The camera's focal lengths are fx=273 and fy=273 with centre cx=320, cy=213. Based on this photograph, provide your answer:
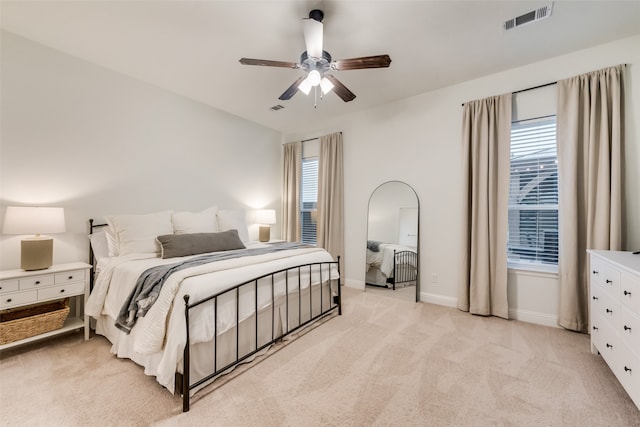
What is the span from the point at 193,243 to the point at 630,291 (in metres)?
3.34

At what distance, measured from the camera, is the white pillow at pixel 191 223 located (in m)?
3.16

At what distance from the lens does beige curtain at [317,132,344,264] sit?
443 cm

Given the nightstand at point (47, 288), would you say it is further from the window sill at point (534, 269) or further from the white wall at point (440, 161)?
the window sill at point (534, 269)

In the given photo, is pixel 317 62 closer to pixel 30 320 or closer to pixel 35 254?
pixel 35 254

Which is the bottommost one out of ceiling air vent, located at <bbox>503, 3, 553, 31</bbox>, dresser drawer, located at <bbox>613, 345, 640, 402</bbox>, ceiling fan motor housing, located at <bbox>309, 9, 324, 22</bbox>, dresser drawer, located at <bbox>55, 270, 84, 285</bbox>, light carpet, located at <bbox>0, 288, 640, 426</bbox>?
light carpet, located at <bbox>0, 288, 640, 426</bbox>

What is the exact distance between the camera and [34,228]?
226 centimetres

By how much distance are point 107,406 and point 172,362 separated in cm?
49

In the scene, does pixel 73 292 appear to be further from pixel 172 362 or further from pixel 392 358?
pixel 392 358

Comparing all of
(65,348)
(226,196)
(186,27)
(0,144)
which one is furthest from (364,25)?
(65,348)

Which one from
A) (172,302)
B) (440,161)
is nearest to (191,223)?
(172,302)

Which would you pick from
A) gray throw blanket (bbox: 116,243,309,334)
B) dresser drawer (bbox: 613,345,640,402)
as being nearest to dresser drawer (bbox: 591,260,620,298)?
dresser drawer (bbox: 613,345,640,402)

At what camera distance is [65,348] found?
7.72ft

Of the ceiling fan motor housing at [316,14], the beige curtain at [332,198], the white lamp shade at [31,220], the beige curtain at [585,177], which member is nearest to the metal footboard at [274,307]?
the beige curtain at [332,198]

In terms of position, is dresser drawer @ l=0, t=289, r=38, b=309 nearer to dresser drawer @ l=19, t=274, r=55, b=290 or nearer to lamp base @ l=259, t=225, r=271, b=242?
dresser drawer @ l=19, t=274, r=55, b=290
